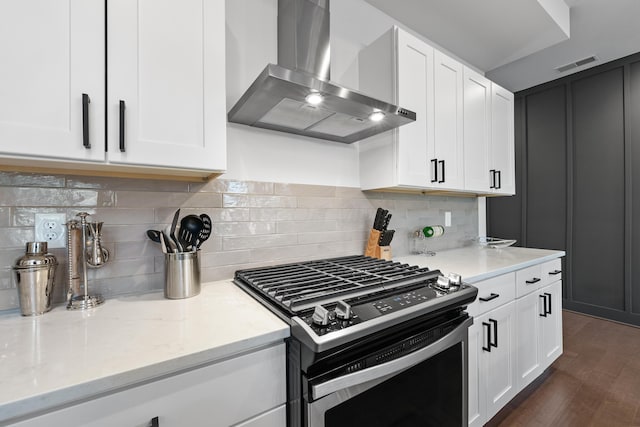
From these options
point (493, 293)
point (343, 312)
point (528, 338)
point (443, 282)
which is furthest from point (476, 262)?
point (343, 312)

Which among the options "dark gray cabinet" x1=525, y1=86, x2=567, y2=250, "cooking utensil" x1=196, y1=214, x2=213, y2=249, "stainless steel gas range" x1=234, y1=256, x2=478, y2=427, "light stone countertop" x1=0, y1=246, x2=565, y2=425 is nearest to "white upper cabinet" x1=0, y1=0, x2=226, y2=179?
"cooking utensil" x1=196, y1=214, x2=213, y2=249

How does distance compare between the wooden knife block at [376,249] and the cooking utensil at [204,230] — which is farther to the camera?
the wooden knife block at [376,249]

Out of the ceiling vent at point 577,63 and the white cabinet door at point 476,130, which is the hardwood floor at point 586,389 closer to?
the white cabinet door at point 476,130

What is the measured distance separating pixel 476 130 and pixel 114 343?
2.39 meters

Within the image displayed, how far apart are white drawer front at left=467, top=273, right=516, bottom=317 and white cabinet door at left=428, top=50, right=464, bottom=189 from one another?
0.65 metres

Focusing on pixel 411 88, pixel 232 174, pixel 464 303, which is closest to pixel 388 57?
pixel 411 88

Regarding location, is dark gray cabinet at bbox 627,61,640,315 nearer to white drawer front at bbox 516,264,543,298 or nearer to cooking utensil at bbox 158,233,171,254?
white drawer front at bbox 516,264,543,298

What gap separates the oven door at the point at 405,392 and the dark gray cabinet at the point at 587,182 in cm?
305

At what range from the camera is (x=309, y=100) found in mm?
1191

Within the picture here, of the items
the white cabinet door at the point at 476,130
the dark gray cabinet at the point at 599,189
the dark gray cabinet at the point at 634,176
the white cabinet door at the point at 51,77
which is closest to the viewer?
the white cabinet door at the point at 51,77

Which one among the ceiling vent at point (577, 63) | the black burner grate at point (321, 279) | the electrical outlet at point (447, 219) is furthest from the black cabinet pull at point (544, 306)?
the ceiling vent at point (577, 63)

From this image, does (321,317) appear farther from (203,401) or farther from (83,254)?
(83,254)

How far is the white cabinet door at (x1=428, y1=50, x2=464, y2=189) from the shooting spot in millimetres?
1843

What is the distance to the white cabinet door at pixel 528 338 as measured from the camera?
1735 mm
